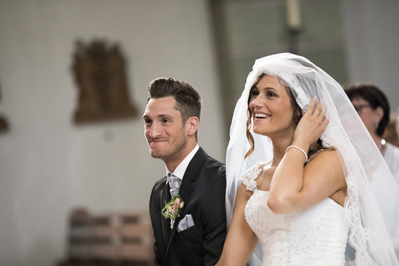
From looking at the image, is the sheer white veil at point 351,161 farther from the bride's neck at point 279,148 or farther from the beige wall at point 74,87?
the beige wall at point 74,87

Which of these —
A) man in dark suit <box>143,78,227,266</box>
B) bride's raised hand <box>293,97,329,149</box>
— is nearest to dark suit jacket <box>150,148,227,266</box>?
man in dark suit <box>143,78,227,266</box>

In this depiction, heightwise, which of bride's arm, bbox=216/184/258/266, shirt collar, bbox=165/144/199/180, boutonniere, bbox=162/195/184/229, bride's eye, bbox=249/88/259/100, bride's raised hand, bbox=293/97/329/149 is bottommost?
bride's arm, bbox=216/184/258/266

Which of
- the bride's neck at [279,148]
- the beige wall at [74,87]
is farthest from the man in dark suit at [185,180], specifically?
the beige wall at [74,87]

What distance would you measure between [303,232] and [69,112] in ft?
Result: 16.4

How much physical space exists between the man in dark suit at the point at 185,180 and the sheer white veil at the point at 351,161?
0.11 metres

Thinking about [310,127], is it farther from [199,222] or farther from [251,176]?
[199,222]

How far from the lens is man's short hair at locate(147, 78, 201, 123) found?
109 inches

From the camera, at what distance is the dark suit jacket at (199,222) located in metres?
2.64

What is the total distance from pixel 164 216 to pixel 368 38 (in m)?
5.39

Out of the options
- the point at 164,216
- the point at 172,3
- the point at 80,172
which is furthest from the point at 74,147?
→ the point at 164,216

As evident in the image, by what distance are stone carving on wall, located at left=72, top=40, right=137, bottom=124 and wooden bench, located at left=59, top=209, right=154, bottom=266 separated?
1212 mm

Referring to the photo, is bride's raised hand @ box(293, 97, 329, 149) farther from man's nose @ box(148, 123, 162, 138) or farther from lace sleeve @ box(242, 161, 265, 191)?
man's nose @ box(148, 123, 162, 138)

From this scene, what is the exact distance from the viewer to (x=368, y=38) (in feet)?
24.1

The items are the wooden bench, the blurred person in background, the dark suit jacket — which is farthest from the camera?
the wooden bench
